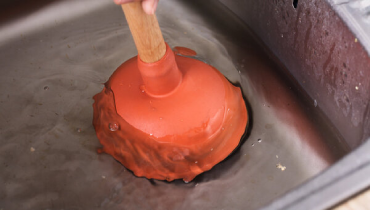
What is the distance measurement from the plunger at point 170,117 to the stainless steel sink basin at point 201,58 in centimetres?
4

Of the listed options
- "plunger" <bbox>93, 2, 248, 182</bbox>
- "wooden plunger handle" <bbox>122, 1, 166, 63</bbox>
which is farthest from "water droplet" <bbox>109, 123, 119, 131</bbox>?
"wooden plunger handle" <bbox>122, 1, 166, 63</bbox>

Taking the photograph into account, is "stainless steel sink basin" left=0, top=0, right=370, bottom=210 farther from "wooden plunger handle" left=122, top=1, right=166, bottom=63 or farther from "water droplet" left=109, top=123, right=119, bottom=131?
"wooden plunger handle" left=122, top=1, right=166, bottom=63

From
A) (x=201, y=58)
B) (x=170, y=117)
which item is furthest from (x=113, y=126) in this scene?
(x=201, y=58)

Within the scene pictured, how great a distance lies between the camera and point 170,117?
0.60 metres

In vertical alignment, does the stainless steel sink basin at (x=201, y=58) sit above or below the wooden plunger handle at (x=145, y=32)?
below

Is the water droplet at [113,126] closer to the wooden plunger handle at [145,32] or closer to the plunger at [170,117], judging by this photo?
the plunger at [170,117]

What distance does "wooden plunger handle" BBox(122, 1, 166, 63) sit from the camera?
0.48 m

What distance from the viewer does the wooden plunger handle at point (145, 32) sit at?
477 millimetres

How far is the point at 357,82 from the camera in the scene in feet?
1.82

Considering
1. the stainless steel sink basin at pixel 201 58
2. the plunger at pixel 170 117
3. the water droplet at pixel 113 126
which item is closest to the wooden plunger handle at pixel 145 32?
the plunger at pixel 170 117

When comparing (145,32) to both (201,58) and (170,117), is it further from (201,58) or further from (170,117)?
(201,58)

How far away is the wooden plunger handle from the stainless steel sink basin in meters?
0.26

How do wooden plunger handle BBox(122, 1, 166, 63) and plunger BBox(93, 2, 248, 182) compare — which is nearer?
wooden plunger handle BBox(122, 1, 166, 63)

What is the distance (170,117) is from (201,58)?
0.30 metres
